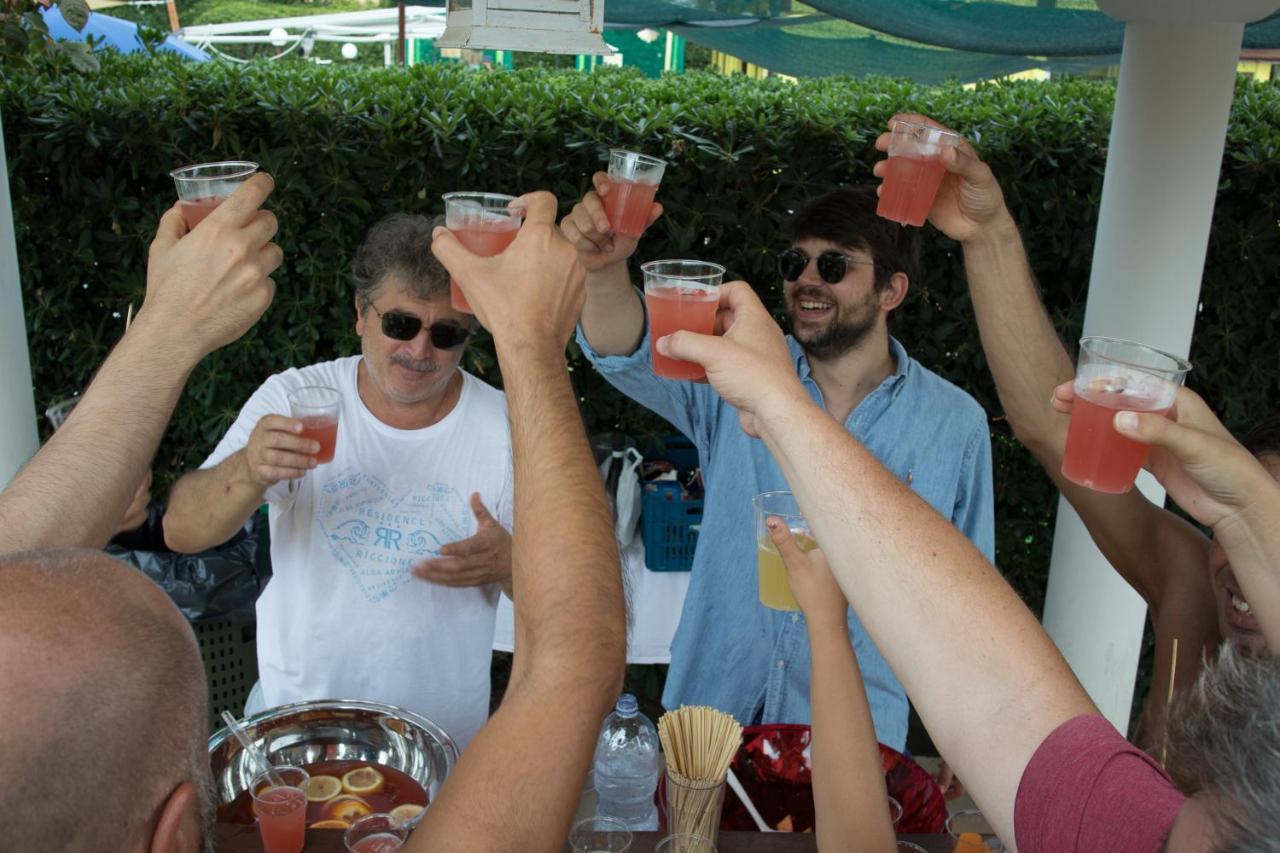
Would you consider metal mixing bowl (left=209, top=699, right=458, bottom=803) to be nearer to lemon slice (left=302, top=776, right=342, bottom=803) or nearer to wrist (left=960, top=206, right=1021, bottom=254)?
lemon slice (left=302, top=776, right=342, bottom=803)

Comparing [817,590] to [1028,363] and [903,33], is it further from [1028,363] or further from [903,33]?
[903,33]

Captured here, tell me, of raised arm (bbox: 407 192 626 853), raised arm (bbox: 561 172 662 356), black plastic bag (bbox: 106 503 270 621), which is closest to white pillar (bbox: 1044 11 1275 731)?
raised arm (bbox: 561 172 662 356)

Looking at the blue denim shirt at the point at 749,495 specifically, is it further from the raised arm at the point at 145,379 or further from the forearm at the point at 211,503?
the raised arm at the point at 145,379

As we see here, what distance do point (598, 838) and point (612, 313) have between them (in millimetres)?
1447

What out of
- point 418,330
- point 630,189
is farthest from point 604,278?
point 418,330

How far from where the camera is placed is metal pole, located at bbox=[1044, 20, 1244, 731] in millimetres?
3633

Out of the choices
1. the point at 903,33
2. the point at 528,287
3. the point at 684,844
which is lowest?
the point at 684,844

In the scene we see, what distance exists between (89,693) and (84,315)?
4.21 m

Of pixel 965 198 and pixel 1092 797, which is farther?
pixel 965 198

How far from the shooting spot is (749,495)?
10.4 feet

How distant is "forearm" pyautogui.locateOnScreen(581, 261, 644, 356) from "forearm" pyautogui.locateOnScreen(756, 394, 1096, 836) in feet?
4.60

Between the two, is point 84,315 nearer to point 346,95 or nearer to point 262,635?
point 346,95

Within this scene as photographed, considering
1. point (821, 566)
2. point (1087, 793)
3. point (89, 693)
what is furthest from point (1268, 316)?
point (89, 693)

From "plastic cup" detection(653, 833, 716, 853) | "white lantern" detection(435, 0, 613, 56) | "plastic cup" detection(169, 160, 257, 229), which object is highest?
"white lantern" detection(435, 0, 613, 56)
